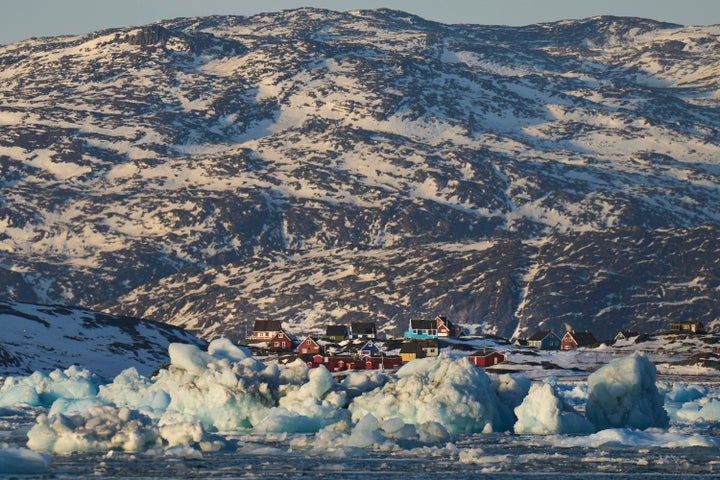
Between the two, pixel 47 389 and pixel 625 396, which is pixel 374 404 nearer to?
pixel 625 396

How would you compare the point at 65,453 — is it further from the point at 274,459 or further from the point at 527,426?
the point at 527,426

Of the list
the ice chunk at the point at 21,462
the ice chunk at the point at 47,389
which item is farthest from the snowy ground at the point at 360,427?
the ice chunk at the point at 47,389

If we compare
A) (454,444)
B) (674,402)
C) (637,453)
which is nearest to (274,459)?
(454,444)

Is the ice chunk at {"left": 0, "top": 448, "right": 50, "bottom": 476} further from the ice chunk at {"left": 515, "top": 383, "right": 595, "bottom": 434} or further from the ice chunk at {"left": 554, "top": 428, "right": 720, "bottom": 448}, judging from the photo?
the ice chunk at {"left": 515, "top": 383, "right": 595, "bottom": 434}

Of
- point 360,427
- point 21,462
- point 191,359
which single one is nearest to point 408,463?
point 360,427

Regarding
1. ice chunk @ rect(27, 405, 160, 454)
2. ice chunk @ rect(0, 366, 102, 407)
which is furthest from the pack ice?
ice chunk @ rect(0, 366, 102, 407)

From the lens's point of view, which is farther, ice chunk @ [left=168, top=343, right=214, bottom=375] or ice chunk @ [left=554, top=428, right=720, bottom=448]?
ice chunk @ [left=168, top=343, right=214, bottom=375]

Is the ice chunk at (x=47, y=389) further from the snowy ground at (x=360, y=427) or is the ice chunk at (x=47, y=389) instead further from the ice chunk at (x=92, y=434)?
the ice chunk at (x=92, y=434)

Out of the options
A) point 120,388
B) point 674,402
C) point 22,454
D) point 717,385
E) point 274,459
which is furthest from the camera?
point 717,385
